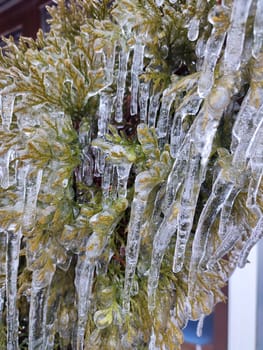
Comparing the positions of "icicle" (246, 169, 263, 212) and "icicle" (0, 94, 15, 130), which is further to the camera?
"icicle" (0, 94, 15, 130)

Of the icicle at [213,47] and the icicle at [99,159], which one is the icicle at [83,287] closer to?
the icicle at [99,159]

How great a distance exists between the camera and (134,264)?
72cm

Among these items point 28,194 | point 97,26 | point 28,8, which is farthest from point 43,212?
point 28,8

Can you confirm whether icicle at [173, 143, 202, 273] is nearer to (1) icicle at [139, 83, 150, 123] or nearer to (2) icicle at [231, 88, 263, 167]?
(2) icicle at [231, 88, 263, 167]

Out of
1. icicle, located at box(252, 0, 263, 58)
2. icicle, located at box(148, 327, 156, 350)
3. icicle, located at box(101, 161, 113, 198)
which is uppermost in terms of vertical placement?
icicle, located at box(252, 0, 263, 58)

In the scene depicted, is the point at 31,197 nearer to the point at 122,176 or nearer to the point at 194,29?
the point at 122,176

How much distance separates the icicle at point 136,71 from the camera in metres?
0.71

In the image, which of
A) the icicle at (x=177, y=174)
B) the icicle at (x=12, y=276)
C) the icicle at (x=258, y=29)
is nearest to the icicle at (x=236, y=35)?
the icicle at (x=258, y=29)

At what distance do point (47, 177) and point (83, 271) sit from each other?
175 millimetres

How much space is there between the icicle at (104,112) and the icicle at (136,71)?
0.04 metres

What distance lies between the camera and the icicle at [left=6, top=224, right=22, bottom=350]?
0.77 metres

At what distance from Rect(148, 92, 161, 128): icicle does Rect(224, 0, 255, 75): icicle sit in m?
0.21

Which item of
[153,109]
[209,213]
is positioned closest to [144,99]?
[153,109]

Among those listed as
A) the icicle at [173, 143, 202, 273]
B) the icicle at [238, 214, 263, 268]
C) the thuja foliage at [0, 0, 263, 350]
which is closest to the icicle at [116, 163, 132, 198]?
the thuja foliage at [0, 0, 263, 350]
